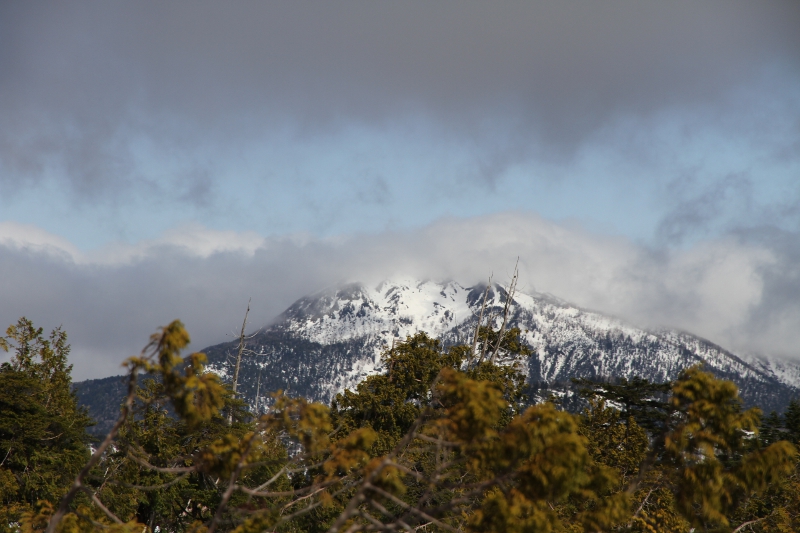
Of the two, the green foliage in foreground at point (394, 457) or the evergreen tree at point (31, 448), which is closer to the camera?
the green foliage in foreground at point (394, 457)

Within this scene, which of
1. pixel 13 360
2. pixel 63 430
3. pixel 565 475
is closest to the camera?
pixel 565 475

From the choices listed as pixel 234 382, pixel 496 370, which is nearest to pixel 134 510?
pixel 234 382

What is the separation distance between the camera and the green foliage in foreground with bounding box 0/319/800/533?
6809 mm

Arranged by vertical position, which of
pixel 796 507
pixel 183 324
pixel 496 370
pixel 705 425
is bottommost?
pixel 796 507

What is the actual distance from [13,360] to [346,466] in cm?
2760

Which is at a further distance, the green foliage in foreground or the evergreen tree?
the evergreen tree

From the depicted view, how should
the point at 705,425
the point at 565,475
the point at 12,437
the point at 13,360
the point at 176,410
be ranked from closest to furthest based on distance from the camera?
the point at 565,475 < the point at 176,410 < the point at 705,425 < the point at 12,437 < the point at 13,360

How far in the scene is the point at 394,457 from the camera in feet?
24.5

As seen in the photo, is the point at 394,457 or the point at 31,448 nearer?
the point at 394,457

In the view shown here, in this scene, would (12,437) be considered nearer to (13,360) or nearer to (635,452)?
(13,360)

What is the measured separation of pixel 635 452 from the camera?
25.8 metres

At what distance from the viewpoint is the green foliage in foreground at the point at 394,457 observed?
6.81 m

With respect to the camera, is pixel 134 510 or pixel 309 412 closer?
pixel 309 412

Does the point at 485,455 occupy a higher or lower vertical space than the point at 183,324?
lower
